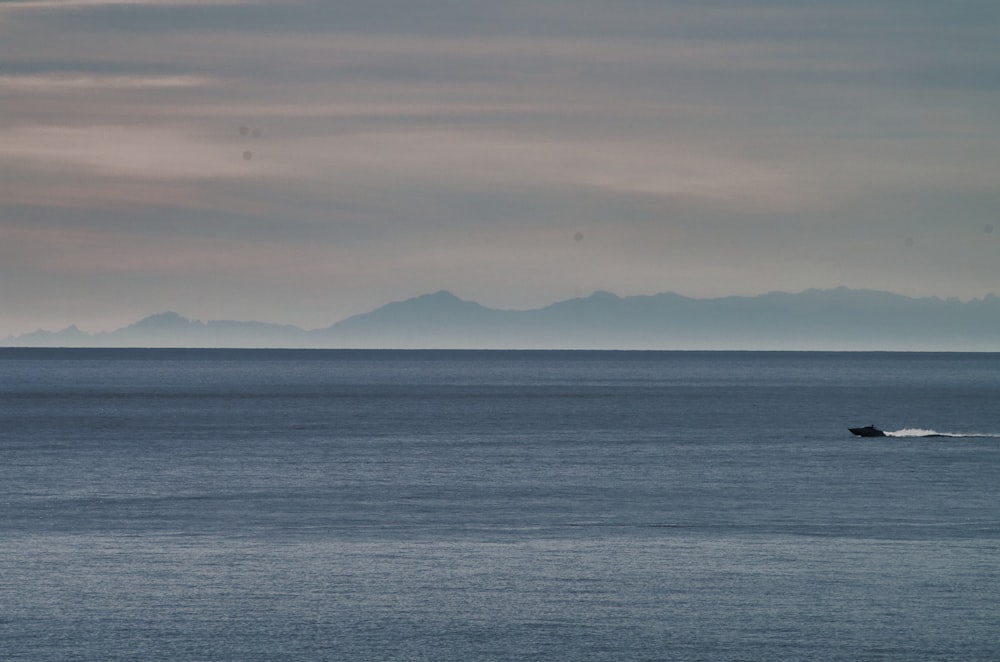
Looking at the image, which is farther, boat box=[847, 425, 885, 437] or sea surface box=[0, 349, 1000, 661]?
boat box=[847, 425, 885, 437]

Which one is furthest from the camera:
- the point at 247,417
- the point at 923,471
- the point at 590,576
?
the point at 247,417

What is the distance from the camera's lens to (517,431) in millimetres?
113688

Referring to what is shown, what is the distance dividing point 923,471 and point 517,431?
42380 mm

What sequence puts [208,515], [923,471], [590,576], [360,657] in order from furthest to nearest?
[923,471]
[208,515]
[590,576]
[360,657]

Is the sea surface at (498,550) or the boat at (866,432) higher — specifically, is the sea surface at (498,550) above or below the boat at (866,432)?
below

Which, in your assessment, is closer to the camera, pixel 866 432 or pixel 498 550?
→ pixel 498 550

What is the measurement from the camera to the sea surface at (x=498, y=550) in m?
32.8

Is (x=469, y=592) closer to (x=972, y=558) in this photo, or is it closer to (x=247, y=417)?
(x=972, y=558)

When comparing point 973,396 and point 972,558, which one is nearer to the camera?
point 972,558

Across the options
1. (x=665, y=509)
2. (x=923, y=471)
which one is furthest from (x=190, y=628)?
(x=923, y=471)

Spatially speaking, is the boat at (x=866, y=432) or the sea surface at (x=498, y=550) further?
the boat at (x=866, y=432)

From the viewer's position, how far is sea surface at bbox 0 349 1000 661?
32.8m

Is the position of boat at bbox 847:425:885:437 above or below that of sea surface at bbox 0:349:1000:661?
above

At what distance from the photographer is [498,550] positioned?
45.2 meters
